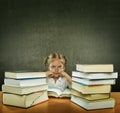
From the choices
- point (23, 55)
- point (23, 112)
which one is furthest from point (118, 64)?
point (23, 112)

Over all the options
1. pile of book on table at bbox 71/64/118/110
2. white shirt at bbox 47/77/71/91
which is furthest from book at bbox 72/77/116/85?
white shirt at bbox 47/77/71/91

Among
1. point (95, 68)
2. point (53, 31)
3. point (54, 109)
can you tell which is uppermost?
point (53, 31)

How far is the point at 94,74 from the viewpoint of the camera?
1.15 m

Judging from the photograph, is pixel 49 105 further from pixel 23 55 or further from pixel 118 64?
pixel 118 64

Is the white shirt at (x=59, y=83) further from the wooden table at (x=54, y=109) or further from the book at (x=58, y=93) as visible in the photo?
the wooden table at (x=54, y=109)

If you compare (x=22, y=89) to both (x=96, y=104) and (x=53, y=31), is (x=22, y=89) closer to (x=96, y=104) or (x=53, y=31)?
(x=96, y=104)

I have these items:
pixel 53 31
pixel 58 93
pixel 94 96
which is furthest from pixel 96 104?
pixel 53 31

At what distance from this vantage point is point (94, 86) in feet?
3.78

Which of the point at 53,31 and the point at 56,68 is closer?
the point at 56,68

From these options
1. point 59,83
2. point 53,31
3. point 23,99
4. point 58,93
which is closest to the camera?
point 23,99

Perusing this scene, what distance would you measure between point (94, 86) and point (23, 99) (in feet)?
1.21

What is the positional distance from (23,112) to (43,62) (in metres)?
1.53

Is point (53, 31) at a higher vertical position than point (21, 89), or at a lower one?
higher

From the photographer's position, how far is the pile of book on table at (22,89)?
1.13 meters
